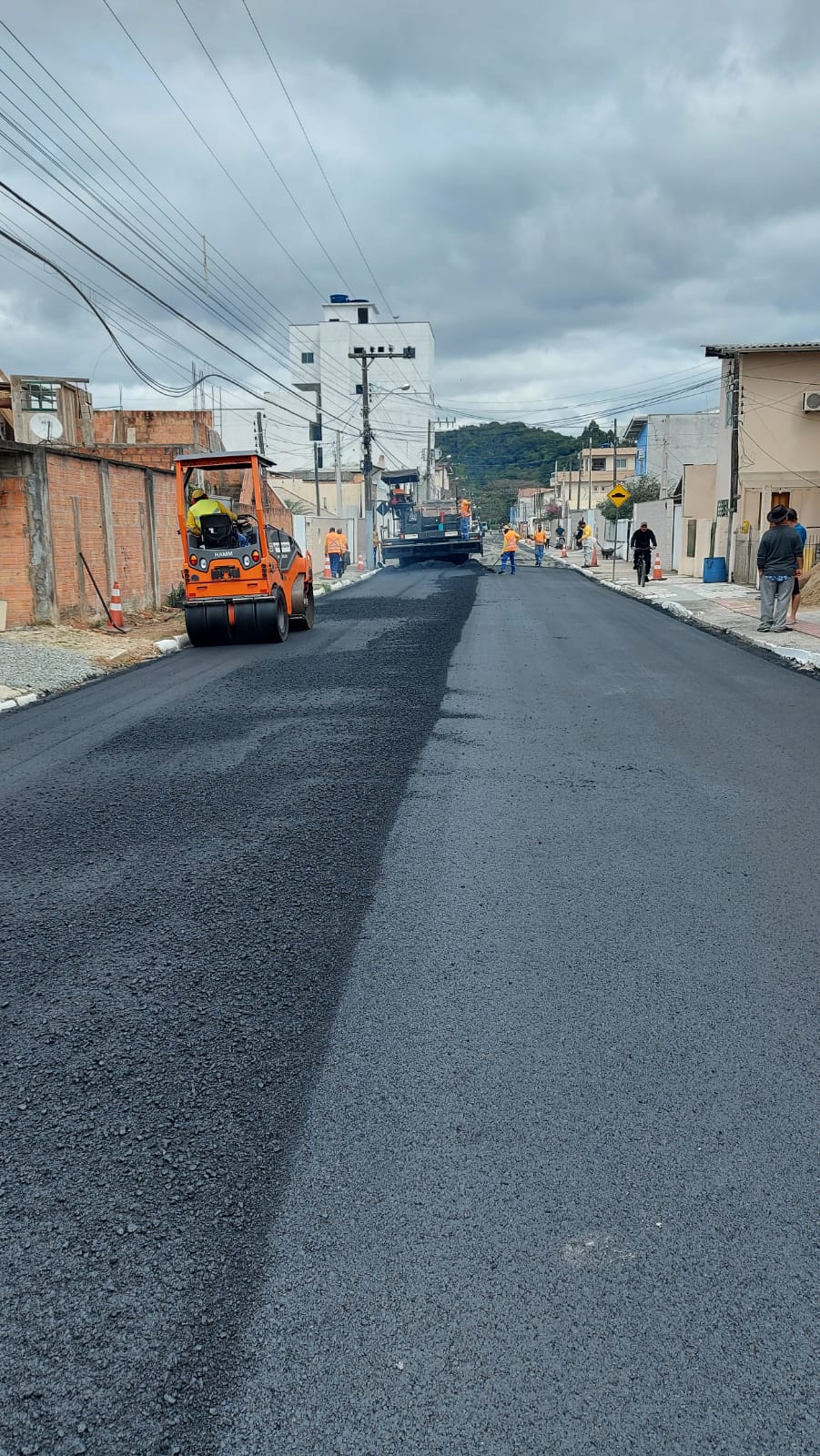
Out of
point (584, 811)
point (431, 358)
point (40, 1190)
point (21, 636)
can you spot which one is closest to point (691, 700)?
point (584, 811)

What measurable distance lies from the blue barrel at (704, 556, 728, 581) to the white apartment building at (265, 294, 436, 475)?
64062 millimetres

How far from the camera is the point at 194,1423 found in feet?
7.43

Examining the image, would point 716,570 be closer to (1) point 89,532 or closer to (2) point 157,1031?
(1) point 89,532

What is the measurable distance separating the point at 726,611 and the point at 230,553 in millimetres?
10145

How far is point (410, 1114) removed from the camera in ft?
11.1

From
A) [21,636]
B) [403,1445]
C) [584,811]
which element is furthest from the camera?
[21,636]

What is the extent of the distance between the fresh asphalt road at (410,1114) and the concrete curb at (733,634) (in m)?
6.11

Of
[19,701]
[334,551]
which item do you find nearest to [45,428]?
[334,551]

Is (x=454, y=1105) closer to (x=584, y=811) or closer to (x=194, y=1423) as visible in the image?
(x=194, y=1423)

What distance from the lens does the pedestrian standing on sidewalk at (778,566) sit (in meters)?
15.5

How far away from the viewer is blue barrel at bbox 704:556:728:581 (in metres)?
29.0

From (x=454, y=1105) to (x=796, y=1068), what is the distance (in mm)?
1186

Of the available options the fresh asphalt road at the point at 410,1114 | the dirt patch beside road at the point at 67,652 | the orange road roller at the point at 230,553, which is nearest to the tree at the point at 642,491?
the dirt patch beside road at the point at 67,652

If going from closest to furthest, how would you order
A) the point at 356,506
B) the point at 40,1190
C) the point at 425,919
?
the point at 40,1190 → the point at 425,919 → the point at 356,506
